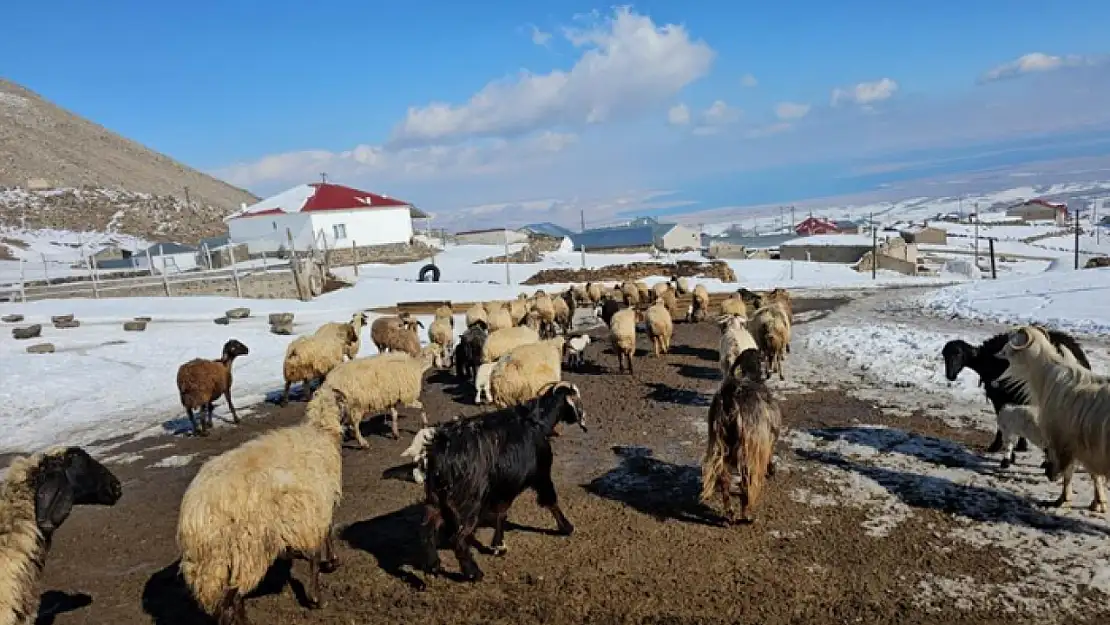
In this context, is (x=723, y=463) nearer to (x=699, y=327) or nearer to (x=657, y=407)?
(x=657, y=407)

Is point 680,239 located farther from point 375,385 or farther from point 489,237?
point 375,385

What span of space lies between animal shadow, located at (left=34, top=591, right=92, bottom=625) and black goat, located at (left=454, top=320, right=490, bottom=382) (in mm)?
7445

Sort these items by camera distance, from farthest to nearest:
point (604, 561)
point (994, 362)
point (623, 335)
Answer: point (623, 335) → point (994, 362) → point (604, 561)

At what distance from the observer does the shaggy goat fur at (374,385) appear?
30.9 feet

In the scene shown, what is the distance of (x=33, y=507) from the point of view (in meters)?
4.94

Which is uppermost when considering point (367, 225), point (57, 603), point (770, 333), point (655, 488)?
point (367, 225)

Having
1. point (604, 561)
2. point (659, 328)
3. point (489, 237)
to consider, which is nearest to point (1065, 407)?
point (604, 561)

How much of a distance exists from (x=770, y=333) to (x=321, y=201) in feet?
141

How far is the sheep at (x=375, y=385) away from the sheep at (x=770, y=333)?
20.0ft

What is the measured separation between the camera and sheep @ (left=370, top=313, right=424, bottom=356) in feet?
46.6

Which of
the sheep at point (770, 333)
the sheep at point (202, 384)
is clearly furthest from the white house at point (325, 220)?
the sheep at point (770, 333)

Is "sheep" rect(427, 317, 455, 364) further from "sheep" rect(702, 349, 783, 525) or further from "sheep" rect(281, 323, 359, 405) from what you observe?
"sheep" rect(702, 349, 783, 525)

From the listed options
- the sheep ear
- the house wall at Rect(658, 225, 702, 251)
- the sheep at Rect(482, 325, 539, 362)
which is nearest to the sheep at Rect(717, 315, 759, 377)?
the sheep at Rect(482, 325, 539, 362)

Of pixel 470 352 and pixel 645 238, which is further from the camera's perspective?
pixel 645 238
